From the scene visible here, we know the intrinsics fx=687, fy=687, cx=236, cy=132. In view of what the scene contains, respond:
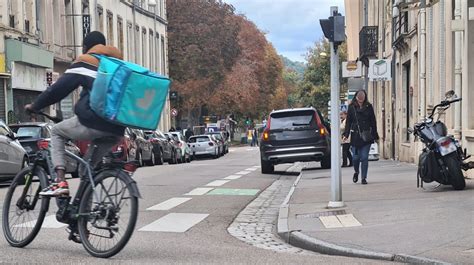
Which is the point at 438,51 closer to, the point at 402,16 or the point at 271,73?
the point at 402,16

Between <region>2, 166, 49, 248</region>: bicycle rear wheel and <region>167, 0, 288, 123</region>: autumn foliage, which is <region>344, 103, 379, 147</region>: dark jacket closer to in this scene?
<region>2, 166, 49, 248</region>: bicycle rear wheel

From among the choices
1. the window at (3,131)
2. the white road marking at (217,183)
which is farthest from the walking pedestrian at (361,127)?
the window at (3,131)

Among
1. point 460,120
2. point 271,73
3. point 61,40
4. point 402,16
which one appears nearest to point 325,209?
point 460,120

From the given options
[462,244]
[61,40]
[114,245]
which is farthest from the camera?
[61,40]

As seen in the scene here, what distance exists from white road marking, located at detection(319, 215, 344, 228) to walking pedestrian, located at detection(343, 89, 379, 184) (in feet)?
14.1

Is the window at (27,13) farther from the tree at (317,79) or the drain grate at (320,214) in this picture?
the tree at (317,79)

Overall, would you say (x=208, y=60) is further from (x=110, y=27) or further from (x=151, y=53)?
(x=110, y=27)

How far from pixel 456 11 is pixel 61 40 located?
82.8ft

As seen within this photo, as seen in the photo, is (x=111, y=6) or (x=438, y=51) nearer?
(x=438, y=51)

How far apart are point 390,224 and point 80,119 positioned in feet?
12.5

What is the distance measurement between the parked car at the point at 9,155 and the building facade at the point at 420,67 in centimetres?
852

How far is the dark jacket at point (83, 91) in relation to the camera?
601cm

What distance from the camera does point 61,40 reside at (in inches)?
1362

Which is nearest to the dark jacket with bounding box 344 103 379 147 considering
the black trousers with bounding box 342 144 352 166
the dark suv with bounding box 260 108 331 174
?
the dark suv with bounding box 260 108 331 174
